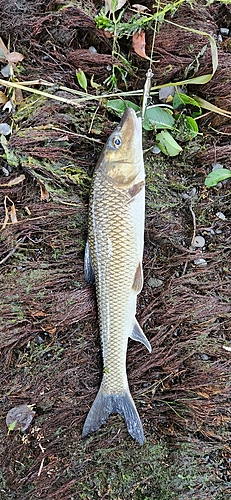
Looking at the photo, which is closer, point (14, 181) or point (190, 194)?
point (14, 181)

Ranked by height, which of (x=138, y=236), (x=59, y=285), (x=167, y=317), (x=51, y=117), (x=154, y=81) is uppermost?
(x=154, y=81)

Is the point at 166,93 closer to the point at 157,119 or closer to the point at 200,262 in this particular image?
the point at 157,119

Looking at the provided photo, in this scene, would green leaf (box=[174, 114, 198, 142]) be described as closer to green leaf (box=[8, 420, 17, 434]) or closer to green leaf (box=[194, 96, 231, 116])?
green leaf (box=[194, 96, 231, 116])

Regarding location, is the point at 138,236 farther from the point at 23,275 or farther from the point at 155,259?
the point at 23,275

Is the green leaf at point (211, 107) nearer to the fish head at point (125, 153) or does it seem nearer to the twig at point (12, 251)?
the fish head at point (125, 153)

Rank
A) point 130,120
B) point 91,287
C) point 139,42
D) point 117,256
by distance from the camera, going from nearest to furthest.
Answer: point 130,120 → point 117,256 → point 139,42 → point 91,287

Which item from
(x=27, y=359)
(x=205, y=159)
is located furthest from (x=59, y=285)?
(x=205, y=159)

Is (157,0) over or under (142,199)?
over

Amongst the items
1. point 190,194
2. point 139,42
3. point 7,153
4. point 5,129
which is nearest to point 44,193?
point 7,153
